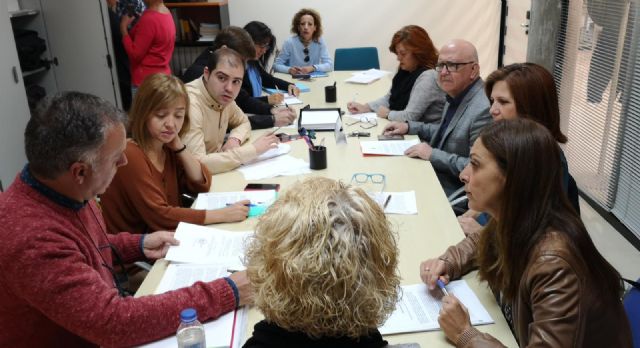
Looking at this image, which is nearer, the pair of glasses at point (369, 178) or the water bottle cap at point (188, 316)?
the water bottle cap at point (188, 316)

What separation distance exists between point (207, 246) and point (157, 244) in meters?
0.18

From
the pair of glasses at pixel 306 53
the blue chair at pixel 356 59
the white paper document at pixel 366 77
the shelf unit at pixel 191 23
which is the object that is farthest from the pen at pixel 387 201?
the shelf unit at pixel 191 23

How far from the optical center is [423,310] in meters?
1.52

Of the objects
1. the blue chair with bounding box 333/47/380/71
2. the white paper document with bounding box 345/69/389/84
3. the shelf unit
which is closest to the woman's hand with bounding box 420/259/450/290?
the white paper document with bounding box 345/69/389/84

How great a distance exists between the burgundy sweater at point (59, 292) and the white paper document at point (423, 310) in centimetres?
49

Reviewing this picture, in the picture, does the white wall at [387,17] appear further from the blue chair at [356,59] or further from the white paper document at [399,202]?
the white paper document at [399,202]

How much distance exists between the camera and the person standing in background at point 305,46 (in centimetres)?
540

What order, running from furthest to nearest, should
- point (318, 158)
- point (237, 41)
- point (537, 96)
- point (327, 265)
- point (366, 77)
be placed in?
point (366, 77) → point (237, 41) → point (318, 158) → point (537, 96) → point (327, 265)

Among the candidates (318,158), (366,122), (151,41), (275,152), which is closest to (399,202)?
(318,158)

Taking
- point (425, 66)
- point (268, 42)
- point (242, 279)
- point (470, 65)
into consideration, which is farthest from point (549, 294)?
point (268, 42)

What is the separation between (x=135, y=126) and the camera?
6.93 feet

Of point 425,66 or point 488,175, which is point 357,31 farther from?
point 488,175

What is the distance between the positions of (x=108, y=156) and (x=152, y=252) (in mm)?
593

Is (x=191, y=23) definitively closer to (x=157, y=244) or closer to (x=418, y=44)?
(x=418, y=44)
